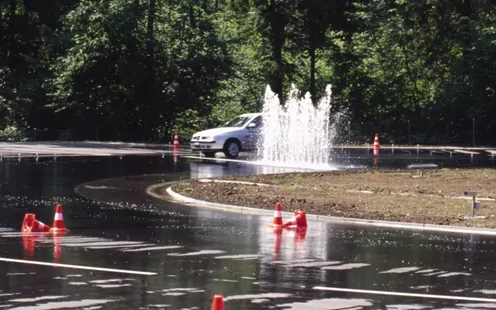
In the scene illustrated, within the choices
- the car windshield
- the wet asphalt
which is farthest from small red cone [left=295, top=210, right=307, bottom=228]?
the car windshield

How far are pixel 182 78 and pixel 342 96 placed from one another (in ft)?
33.2

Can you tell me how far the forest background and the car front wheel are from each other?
13.1m

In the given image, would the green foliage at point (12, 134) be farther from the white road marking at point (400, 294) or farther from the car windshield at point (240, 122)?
the white road marking at point (400, 294)

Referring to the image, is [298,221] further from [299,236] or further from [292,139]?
[292,139]

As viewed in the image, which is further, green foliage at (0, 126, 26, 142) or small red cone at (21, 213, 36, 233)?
green foliage at (0, 126, 26, 142)

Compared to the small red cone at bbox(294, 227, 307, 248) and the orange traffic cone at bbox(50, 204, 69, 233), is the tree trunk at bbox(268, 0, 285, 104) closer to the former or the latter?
the small red cone at bbox(294, 227, 307, 248)

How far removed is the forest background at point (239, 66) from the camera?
54.3 metres

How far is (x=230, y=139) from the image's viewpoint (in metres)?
42.2

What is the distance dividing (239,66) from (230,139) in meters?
18.9

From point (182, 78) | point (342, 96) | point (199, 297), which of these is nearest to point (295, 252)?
point (199, 297)

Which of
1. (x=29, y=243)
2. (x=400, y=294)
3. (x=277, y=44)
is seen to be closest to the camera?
(x=400, y=294)

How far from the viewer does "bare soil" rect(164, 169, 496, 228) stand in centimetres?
2089

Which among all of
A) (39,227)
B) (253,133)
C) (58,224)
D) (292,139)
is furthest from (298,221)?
(253,133)

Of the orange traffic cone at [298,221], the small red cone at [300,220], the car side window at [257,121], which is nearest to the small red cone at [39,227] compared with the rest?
the orange traffic cone at [298,221]
